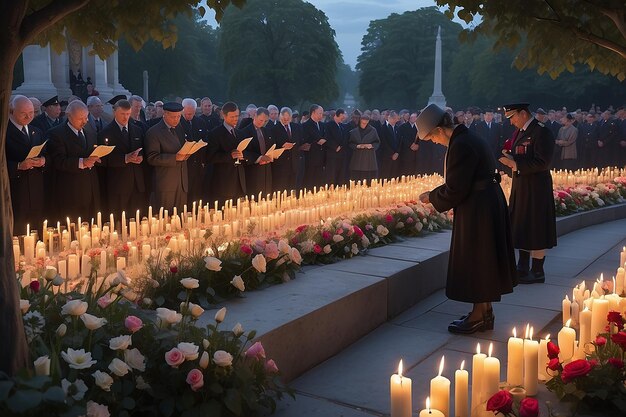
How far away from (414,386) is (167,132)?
5.85m

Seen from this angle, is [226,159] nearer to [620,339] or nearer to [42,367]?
[620,339]

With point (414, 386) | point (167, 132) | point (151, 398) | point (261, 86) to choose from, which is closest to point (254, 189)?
point (167, 132)

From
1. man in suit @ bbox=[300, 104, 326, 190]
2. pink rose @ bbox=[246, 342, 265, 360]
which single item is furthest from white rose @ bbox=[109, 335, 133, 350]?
man in suit @ bbox=[300, 104, 326, 190]

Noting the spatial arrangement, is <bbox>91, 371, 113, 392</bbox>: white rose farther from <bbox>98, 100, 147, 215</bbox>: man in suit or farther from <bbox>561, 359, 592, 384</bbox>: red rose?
<bbox>98, 100, 147, 215</bbox>: man in suit

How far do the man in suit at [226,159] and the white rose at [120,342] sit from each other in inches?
294

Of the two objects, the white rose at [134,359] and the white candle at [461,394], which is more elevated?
the white rose at [134,359]

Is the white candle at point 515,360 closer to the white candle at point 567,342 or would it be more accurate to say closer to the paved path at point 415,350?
the paved path at point 415,350

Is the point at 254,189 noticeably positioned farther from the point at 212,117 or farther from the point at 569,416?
the point at 569,416

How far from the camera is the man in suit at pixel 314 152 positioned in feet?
53.9

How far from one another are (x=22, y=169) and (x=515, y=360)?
615 centimetres

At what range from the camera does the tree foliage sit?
6.37 m

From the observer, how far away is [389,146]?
18.8 meters

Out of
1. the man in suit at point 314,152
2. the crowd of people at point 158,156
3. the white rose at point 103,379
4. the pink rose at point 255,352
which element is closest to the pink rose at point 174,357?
the white rose at point 103,379

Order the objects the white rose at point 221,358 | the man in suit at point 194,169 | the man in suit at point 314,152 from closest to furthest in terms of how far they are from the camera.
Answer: the white rose at point 221,358
the man in suit at point 194,169
the man in suit at point 314,152
